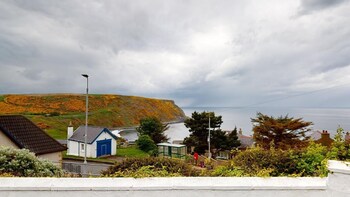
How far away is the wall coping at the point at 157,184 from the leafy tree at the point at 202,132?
31668 mm

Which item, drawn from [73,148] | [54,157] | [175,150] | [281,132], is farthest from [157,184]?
[73,148]

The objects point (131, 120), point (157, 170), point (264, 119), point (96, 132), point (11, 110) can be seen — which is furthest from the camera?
point (131, 120)

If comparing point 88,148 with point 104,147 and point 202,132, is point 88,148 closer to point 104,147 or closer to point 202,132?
point 104,147

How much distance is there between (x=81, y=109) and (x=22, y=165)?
110844 millimetres

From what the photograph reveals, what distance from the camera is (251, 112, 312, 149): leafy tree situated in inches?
859

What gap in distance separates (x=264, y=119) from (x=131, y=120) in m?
90.3

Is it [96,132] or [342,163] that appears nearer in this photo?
[342,163]

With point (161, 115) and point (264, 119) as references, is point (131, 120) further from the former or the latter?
Result: point (264, 119)

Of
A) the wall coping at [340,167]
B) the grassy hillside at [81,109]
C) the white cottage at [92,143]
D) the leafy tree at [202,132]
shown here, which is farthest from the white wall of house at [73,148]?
the wall coping at [340,167]

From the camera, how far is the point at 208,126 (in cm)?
3628

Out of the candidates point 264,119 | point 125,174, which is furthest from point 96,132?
point 125,174

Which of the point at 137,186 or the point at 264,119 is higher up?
the point at 264,119

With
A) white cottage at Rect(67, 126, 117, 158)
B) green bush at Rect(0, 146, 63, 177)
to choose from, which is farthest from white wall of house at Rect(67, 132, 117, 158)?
green bush at Rect(0, 146, 63, 177)

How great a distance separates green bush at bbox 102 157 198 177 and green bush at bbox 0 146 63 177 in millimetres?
2163
